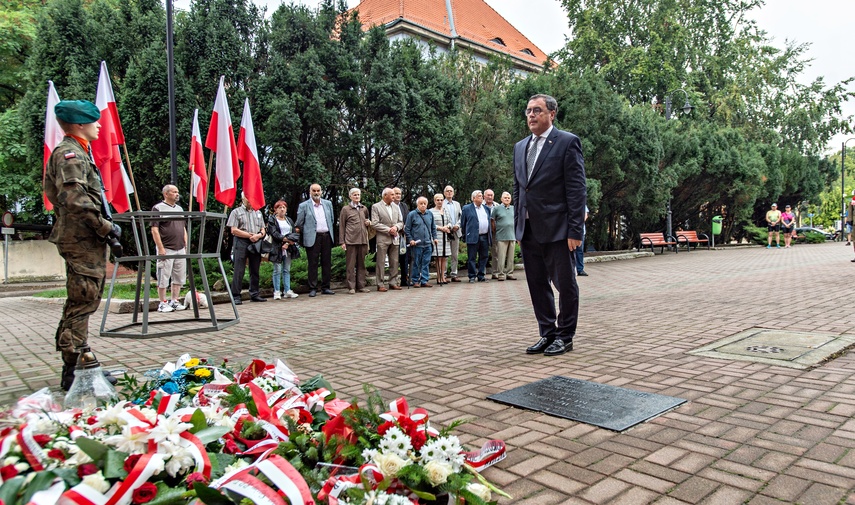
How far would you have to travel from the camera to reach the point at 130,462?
1961 millimetres

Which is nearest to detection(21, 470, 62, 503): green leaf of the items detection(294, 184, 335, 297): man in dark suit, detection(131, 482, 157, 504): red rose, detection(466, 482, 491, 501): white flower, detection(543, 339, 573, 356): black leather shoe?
detection(131, 482, 157, 504): red rose

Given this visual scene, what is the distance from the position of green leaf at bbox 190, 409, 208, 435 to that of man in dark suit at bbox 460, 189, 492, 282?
11.4 m

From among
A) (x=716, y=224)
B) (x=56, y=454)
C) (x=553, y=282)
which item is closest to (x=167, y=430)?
(x=56, y=454)

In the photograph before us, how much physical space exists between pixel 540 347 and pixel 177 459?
3720 mm

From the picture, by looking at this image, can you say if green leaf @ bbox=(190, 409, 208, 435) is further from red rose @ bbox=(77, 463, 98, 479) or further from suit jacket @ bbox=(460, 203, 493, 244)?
suit jacket @ bbox=(460, 203, 493, 244)

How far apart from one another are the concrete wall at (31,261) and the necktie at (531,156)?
20345 mm

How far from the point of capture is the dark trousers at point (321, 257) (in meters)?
11.7

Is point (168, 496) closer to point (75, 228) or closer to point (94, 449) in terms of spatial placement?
point (94, 449)

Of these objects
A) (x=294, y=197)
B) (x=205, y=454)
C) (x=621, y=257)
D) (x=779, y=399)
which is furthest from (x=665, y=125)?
(x=205, y=454)

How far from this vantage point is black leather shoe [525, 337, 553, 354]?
524 cm

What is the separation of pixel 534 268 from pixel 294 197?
10834mm

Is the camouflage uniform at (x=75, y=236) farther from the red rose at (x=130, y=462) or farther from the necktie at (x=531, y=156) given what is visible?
the necktie at (x=531, y=156)

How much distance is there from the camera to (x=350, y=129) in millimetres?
16094

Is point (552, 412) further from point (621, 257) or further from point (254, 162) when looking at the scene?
point (621, 257)
